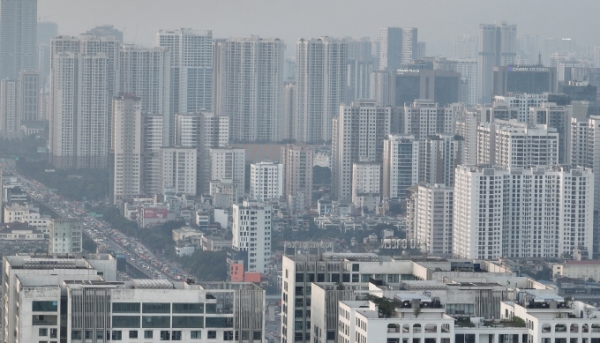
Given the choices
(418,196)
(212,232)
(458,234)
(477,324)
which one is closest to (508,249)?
(458,234)

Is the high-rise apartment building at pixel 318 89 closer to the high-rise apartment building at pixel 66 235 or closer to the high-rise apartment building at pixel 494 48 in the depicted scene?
the high-rise apartment building at pixel 494 48

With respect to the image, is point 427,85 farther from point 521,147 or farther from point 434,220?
point 434,220

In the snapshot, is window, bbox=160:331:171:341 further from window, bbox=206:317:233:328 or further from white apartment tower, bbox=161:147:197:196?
white apartment tower, bbox=161:147:197:196

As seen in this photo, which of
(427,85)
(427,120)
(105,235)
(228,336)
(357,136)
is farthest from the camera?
(427,85)

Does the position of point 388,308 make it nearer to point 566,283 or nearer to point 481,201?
point 566,283

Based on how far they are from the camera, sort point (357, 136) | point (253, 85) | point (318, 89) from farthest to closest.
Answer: point (253, 85), point (318, 89), point (357, 136)

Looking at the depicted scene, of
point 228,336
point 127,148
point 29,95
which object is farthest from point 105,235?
point 29,95
